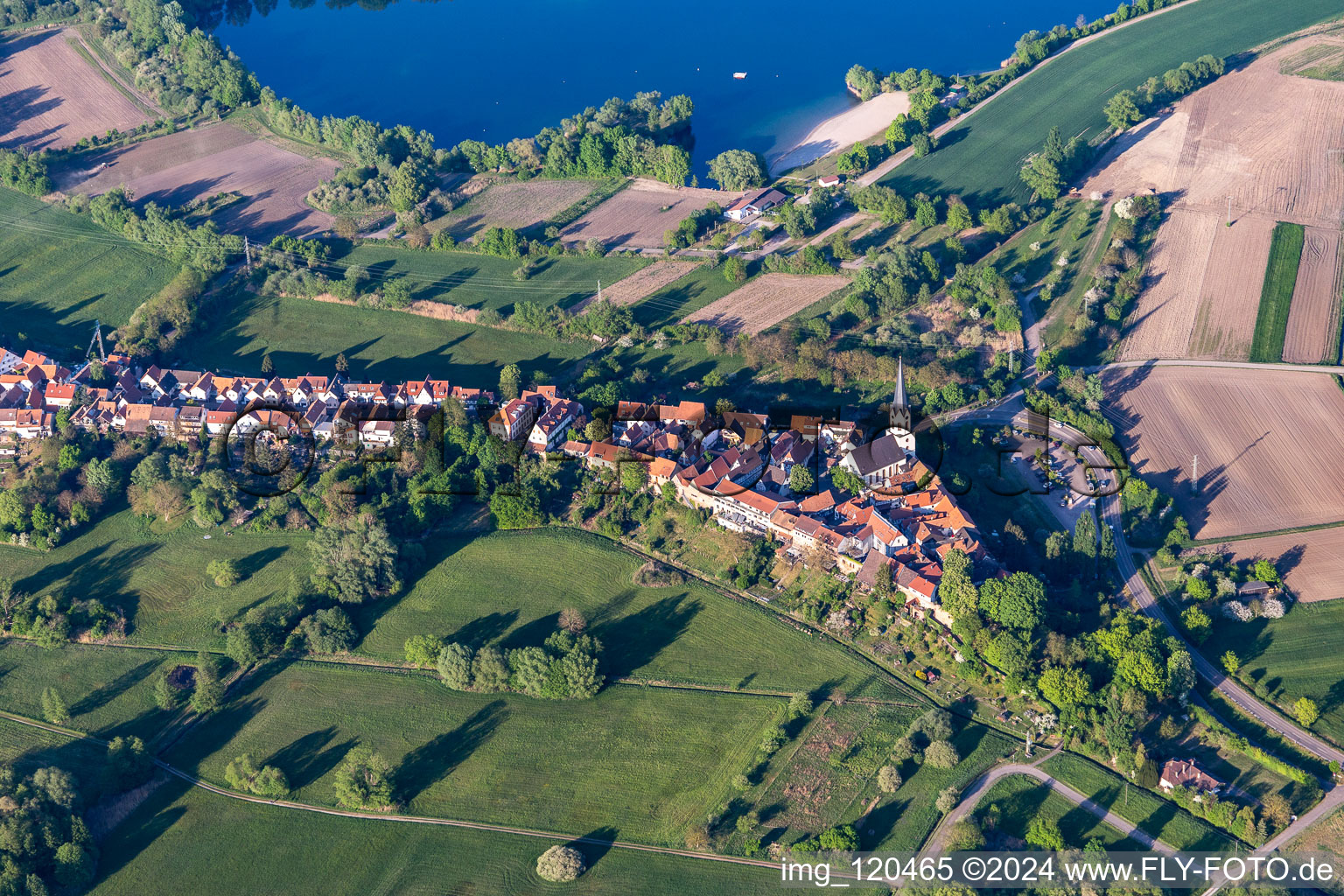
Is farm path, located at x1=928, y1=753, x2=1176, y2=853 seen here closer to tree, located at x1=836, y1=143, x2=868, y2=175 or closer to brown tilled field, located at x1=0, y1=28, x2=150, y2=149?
tree, located at x1=836, y1=143, x2=868, y2=175

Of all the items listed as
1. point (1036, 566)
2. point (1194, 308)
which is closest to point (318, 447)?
point (1036, 566)

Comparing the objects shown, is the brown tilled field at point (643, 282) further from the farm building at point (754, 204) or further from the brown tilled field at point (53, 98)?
the brown tilled field at point (53, 98)

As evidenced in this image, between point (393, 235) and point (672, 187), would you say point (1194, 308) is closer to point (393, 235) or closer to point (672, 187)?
point (672, 187)

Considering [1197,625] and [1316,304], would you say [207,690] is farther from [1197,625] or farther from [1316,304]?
[1316,304]

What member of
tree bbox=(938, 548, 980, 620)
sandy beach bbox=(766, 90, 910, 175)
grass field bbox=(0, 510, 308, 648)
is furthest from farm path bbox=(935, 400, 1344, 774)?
grass field bbox=(0, 510, 308, 648)

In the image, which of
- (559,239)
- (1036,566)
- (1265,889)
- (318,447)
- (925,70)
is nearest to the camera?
(1265,889)

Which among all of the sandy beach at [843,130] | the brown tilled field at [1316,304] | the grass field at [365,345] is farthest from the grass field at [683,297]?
the brown tilled field at [1316,304]
